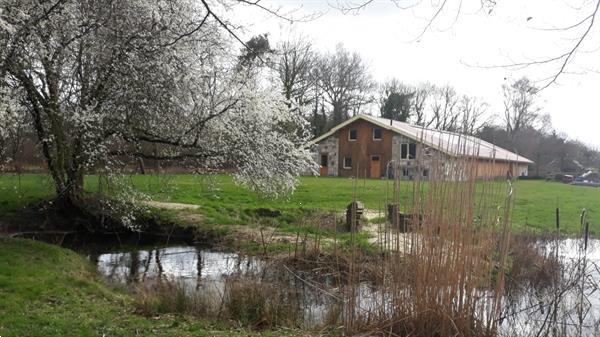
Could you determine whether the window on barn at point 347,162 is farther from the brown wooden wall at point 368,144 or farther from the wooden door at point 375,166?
the wooden door at point 375,166

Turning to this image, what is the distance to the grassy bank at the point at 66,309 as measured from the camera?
4.62 meters

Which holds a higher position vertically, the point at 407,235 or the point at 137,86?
the point at 137,86

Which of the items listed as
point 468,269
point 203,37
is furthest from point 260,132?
point 468,269

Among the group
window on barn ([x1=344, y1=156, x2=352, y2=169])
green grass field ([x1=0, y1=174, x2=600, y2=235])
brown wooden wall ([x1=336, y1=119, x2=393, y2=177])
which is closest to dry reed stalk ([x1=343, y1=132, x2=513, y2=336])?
green grass field ([x1=0, y1=174, x2=600, y2=235])

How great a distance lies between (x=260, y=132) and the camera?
38.4ft

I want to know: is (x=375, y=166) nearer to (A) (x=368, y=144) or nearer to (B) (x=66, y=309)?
(A) (x=368, y=144)

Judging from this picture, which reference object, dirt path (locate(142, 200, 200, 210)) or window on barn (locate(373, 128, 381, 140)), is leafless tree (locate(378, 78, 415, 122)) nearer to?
window on barn (locate(373, 128, 381, 140))

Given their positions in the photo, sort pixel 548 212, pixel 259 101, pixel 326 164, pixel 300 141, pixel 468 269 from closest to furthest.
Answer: pixel 468 269, pixel 259 101, pixel 300 141, pixel 548 212, pixel 326 164

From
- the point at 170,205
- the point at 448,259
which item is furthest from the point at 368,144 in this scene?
the point at 448,259

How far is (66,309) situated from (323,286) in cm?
358

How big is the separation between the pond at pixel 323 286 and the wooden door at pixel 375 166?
68.1 feet

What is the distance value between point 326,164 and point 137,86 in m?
25.3

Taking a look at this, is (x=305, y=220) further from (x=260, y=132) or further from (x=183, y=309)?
(x=183, y=309)

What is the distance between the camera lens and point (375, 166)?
3238 cm
